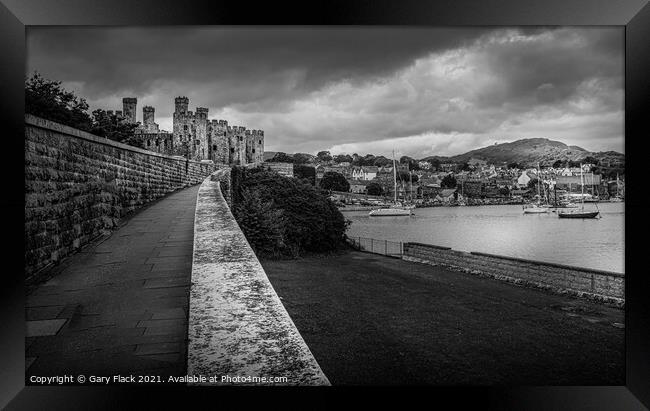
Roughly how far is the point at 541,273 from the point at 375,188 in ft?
177

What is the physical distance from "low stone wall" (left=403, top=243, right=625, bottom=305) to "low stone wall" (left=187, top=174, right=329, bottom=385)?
323 inches

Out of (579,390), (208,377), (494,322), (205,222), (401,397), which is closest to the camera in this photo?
(208,377)

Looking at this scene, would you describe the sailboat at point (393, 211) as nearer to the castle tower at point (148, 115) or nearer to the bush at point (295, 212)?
the castle tower at point (148, 115)

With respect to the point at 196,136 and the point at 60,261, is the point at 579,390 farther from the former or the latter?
the point at 196,136

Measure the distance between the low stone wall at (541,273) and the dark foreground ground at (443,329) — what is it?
0.53 meters

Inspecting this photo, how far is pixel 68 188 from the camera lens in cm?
450

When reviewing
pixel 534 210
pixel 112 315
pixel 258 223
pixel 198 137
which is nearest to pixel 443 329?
pixel 112 315

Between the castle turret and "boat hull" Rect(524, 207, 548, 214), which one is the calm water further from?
the castle turret

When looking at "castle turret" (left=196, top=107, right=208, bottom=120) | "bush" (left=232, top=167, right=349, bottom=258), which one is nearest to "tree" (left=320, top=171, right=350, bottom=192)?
"castle turret" (left=196, top=107, right=208, bottom=120)

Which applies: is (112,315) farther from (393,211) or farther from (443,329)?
(393,211)

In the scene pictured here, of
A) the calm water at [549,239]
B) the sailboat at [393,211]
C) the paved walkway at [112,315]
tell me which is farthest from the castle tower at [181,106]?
the sailboat at [393,211]

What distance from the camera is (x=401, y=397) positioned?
175 cm
